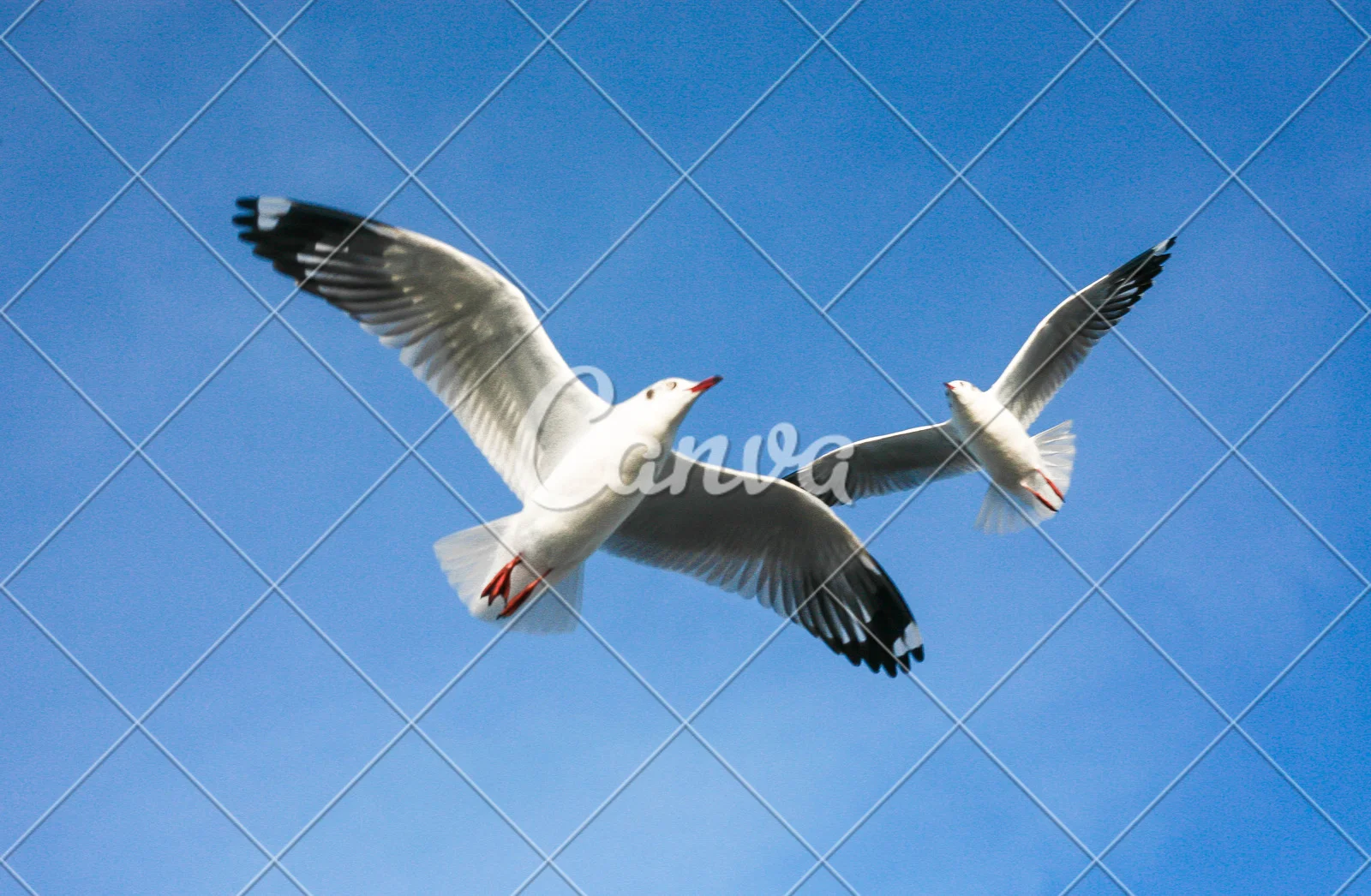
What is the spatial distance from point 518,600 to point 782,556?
4.34 feet

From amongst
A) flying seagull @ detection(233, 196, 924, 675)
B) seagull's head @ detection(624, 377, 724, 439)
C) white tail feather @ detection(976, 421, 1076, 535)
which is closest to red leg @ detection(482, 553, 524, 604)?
flying seagull @ detection(233, 196, 924, 675)

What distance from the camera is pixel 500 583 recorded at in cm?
404

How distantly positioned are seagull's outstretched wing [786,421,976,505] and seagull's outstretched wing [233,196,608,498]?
2011 mm

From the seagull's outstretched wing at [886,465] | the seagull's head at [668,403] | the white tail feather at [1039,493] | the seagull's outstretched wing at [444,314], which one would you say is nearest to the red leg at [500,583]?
the seagull's outstretched wing at [444,314]

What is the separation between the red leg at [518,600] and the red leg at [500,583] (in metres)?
0.06

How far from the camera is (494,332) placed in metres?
4.02

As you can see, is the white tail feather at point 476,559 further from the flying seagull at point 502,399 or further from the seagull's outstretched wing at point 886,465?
the seagull's outstretched wing at point 886,465

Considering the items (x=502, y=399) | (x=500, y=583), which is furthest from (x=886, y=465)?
(x=500, y=583)

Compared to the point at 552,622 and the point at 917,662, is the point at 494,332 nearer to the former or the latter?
the point at 552,622

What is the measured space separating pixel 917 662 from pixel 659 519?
135 centimetres

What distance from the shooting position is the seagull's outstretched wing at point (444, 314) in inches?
157

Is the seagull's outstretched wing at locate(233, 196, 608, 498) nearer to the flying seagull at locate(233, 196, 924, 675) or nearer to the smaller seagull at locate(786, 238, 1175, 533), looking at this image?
the flying seagull at locate(233, 196, 924, 675)

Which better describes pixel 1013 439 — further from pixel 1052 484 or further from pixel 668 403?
pixel 668 403

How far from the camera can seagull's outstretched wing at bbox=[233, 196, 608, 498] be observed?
3.98 metres
